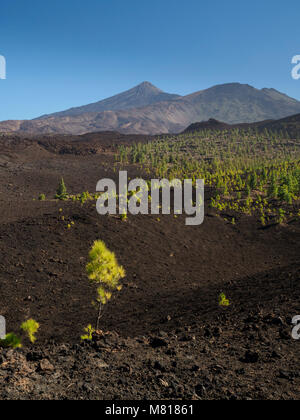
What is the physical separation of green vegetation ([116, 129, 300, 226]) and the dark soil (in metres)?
3.90

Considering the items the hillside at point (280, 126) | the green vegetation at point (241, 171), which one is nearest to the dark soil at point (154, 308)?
the green vegetation at point (241, 171)

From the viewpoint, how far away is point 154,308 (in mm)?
13172

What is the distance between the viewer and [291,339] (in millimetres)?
8156

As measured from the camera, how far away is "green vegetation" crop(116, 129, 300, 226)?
34312 millimetres

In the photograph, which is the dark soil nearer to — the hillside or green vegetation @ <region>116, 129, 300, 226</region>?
green vegetation @ <region>116, 129, 300, 226</region>

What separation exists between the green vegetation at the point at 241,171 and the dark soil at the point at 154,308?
390 cm

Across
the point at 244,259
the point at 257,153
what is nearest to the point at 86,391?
Answer: the point at 244,259

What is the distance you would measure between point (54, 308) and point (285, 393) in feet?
34.7

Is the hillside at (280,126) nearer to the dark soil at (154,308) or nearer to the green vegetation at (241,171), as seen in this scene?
the green vegetation at (241,171)

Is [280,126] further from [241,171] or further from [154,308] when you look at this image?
[154,308]

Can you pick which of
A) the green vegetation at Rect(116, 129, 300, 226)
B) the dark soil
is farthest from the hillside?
the dark soil

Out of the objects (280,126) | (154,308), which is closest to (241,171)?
(154,308)

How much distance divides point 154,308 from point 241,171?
1778 inches

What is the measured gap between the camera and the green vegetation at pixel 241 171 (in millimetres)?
34312
